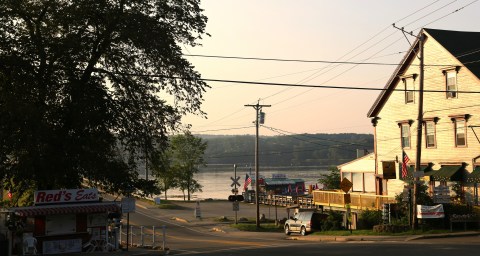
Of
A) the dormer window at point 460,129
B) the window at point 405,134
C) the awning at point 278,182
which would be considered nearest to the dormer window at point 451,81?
the dormer window at point 460,129

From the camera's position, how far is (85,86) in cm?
2647

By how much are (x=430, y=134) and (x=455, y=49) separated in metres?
6.25

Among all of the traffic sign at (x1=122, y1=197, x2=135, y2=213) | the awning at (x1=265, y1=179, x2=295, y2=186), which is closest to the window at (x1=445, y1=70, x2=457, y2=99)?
the traffic sign at (x1=122, y1=197, x2=135, y2=213)

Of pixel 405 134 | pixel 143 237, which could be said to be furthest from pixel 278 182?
pixel 143 237

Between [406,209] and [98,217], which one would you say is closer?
[98,217]

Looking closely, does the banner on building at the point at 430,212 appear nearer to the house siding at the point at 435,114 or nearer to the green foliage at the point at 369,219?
the green foliage at the point at 369,219

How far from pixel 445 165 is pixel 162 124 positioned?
20.7 meters

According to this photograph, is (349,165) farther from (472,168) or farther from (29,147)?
(29,147)

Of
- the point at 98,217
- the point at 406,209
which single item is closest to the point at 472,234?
the point at 406,209

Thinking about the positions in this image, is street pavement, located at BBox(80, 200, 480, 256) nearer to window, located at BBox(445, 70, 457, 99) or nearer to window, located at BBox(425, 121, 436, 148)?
window, located at BBox(425, 121, 436, 148)

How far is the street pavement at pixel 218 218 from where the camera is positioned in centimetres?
3061

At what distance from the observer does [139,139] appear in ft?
95.0

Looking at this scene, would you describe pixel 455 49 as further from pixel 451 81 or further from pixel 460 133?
pixel 460 133

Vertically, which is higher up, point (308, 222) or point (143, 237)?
point (308, 222)
